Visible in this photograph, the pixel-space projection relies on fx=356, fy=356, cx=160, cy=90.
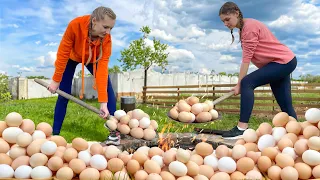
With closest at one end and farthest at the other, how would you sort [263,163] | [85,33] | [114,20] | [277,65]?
[263,163], [114,20], [85,33], [277,65]

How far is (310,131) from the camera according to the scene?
1.58 metres

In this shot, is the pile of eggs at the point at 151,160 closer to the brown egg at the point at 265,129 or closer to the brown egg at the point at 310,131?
the brown egg at the point at 310,131

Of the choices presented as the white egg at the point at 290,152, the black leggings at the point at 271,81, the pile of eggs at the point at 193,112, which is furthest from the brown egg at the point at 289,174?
the black leggings at the point at 271,81

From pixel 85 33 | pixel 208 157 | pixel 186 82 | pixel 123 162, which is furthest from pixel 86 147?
pixel 186 82

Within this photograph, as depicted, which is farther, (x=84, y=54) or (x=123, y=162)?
(x=84, y=54)

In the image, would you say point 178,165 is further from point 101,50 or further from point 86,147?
point 101,50

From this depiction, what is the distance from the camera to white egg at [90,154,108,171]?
4.78ft

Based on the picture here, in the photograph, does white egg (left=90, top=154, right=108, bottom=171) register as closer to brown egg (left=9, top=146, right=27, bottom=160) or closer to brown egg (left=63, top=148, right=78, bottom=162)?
brown egg (left=63, top=148, right=78, bottom=162)

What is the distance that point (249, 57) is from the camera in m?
3.16

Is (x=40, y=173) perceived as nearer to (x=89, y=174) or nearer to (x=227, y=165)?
(x=89, y=174)

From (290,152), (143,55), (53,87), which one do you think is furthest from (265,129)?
(143,55)

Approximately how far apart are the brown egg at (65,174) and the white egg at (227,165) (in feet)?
2.00

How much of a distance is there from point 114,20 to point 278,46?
1.53 meters

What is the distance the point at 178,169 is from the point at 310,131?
64cm
